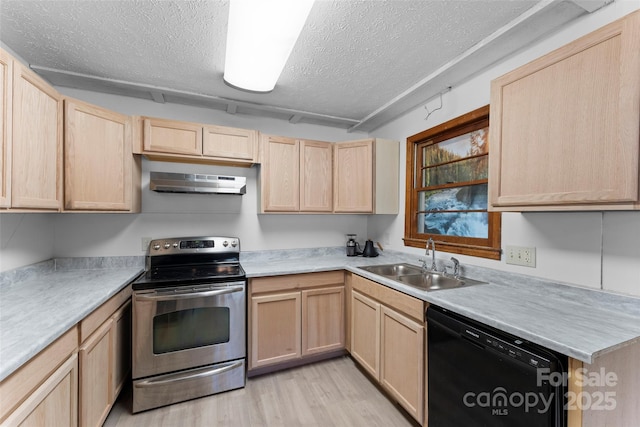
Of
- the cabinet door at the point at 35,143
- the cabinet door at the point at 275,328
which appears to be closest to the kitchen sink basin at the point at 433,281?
the cabinet door at the point at 275,328

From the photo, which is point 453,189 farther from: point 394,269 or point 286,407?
point 286,407

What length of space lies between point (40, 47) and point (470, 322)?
9.95 feet

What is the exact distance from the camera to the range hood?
2.16m

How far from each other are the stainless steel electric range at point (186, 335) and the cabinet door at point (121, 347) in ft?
0.32

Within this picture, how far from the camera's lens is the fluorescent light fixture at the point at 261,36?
1240mm

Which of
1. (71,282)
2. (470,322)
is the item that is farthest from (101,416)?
(470,322)

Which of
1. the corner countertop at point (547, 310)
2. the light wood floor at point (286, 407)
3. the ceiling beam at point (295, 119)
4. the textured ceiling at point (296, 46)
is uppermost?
the textured ceiling at point (296, 46)

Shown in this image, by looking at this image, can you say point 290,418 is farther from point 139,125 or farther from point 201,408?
point 139,125

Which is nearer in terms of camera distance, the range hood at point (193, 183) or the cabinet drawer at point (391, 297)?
the cabinet drawer at point (391, 297)

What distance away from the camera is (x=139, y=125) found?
217cm

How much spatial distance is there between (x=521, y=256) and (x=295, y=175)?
1.91 m

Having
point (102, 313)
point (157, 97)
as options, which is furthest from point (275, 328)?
point (157, 97)

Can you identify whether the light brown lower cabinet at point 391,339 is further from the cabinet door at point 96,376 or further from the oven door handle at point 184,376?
the cabinet door at point 96,376

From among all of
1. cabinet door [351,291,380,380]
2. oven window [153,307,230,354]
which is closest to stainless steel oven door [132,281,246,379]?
oven window [153,307,230,354]
